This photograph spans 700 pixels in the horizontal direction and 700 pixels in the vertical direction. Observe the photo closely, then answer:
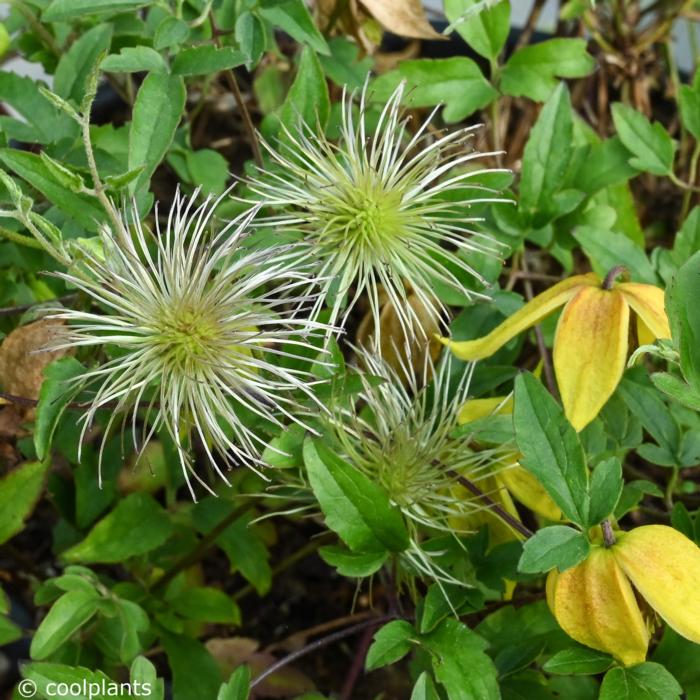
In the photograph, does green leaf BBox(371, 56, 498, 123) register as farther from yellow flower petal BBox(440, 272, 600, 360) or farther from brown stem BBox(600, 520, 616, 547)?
brown stem BBox(600, 520, 616, 547)

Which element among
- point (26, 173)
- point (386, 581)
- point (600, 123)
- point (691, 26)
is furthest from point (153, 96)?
point (691, 26)

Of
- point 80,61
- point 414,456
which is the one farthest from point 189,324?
point 80,61

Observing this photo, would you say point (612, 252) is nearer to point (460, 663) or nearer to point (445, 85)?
point (445, 85)

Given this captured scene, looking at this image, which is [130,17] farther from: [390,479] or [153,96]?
[390,479]

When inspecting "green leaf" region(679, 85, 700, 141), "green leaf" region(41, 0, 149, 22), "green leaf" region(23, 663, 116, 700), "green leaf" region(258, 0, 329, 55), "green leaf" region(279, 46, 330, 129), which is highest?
"green leaf" region(41, 0, 149, 22)

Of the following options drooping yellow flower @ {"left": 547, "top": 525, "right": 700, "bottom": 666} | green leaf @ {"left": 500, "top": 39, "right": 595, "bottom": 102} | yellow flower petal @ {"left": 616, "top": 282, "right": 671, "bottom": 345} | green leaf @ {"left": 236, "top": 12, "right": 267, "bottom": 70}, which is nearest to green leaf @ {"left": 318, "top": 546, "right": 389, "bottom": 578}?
drooping yellow flower @ {"left": 547, "top": 525, "right": 700, "bottom": 666}
